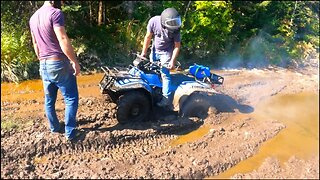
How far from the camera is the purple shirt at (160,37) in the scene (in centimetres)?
626

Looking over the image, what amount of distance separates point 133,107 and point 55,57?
1.62 meters

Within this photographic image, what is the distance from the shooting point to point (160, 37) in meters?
6.35

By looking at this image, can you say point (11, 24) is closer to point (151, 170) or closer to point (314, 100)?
point (151, 170)

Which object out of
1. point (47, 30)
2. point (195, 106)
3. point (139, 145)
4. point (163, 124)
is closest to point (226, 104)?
point (195, 106)

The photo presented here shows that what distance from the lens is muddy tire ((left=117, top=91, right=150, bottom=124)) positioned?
5.96m

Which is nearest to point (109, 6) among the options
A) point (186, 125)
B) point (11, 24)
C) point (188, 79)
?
point (11, 24)

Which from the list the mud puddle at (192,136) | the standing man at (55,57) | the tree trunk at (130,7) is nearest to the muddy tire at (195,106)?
the mud puddle at (192,136)

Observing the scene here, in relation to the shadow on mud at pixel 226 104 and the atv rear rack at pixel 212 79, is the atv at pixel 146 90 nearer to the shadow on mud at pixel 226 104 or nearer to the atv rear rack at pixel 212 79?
the atv rear rack at pixel 212 79

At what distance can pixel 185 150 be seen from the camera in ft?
18.6

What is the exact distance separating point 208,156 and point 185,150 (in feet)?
1.18

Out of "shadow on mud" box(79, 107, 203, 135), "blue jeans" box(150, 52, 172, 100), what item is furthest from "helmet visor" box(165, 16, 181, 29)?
"shadow on mud" box(79, 107, 203, 135)

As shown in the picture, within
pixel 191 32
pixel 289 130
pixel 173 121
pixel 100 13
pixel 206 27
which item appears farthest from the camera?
pixel 100 13

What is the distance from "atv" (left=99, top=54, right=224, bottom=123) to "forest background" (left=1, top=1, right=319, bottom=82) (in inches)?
97.7

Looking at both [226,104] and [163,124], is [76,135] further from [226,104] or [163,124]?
[226,104]
